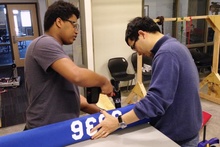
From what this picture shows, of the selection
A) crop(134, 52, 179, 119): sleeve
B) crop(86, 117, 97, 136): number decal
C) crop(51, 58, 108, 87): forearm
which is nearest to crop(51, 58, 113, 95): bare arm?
crop(51, 58, 108, 87): forearm

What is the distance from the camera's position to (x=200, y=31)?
234 inches

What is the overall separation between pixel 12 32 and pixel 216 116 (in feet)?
20.3

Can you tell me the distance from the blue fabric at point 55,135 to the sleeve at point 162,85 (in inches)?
13.7

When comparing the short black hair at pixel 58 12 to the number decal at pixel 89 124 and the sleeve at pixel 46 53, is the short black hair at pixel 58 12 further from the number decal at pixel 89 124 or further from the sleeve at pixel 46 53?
the number decal at pixel 89 124

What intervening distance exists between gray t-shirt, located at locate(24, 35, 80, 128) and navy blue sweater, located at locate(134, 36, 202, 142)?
0.44 meters

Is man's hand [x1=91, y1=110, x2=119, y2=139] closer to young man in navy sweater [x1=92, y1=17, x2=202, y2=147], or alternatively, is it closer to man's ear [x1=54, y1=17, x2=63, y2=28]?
young man in navy sweater [x1=92, y1=17, x2=202, y2=147]

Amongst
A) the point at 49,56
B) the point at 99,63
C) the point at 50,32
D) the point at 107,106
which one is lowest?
the point at 107,106

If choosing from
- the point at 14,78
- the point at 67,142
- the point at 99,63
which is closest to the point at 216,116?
the point at 99,63

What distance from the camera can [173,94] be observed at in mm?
1120

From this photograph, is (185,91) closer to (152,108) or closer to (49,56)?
(152,108)

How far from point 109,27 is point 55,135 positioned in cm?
358

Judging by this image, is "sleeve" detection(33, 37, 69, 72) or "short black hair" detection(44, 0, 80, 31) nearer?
"sleeve" detection(33, 37, 69, 72)

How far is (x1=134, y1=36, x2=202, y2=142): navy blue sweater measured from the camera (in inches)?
43.3

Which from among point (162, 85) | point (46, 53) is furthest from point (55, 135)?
point (162, 85)
